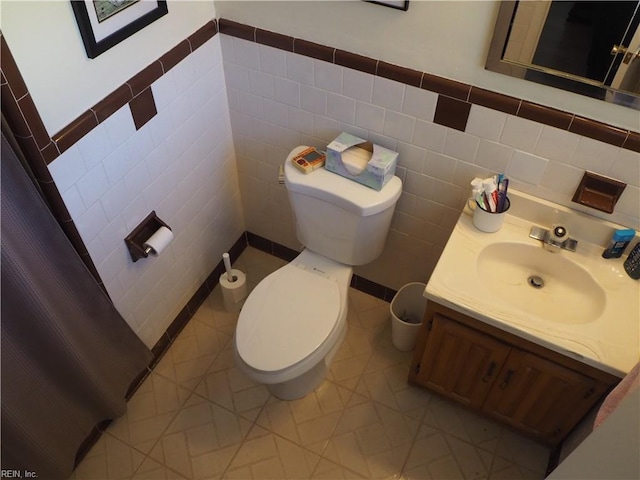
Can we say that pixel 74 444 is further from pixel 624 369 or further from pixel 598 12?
pixel 598 12

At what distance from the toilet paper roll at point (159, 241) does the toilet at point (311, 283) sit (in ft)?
1.19

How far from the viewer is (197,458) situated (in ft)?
6.86

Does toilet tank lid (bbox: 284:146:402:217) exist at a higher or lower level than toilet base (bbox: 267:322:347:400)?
higher

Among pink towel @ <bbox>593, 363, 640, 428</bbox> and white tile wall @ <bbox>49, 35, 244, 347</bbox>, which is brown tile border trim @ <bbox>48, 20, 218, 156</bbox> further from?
pink towel @ <bbox>593, 363, 640, 428</bbox>

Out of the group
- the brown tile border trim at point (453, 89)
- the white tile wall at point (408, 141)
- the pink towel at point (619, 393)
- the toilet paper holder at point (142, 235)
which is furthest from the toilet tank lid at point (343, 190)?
the pink towel at point (619, 393)

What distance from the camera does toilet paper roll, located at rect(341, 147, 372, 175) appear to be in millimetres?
1913

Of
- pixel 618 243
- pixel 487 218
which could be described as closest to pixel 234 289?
pixel 487 218

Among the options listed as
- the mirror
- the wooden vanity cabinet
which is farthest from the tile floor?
the mirror

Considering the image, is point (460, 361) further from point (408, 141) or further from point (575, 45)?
point (575, 45)

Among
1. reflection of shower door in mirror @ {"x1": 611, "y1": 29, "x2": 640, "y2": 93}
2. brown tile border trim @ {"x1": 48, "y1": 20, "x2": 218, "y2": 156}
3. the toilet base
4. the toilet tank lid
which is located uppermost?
reflection of shower door in mirror @ {"x1": 611, "y1": 29, "x2": 640, "y2": 93}

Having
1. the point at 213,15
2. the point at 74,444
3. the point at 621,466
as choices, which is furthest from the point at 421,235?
the point at 74,444

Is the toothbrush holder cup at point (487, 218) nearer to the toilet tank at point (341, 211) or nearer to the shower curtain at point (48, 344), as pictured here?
the toilet tank at point (341, 211)

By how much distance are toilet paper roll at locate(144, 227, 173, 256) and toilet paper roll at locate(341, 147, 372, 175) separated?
0.68 meters

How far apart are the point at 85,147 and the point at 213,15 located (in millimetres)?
705
